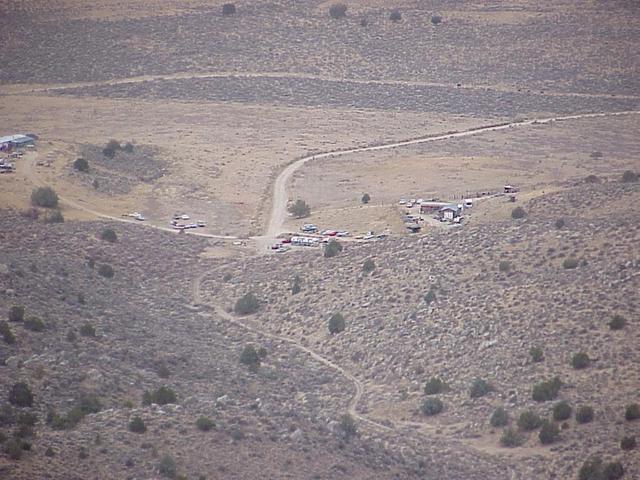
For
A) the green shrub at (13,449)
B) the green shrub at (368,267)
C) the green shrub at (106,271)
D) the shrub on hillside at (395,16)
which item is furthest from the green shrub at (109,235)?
the shrub on hillside at (395,16)

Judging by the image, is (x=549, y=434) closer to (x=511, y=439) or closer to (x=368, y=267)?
(x=511, y=439)

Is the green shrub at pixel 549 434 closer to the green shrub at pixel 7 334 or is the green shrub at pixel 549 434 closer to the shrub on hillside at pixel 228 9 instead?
the green shrub at pixel 7 334

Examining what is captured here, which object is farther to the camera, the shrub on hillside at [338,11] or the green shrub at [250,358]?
the shrub on hillside at [338,11]

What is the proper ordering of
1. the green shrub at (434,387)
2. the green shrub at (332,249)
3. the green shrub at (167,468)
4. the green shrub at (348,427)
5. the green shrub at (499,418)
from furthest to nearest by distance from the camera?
the green shrub at (332,249), the green shrub at (434,387), the green shrub at (499,418), the green shrub at (348,427), the green shrub at (167,468)

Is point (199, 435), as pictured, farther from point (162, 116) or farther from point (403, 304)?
point (162, 116)

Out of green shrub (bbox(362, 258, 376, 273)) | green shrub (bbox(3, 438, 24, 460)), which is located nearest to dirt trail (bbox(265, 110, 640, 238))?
green shrub (bbox(362, 258, 376, 273))

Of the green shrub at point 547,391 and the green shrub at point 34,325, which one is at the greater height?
the green shrub at point 34,325

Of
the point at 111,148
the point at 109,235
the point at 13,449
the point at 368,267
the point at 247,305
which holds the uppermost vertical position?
the point at 111,148

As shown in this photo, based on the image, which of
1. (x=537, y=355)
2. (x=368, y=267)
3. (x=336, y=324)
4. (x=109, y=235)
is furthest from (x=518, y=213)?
(x=109, y=235)

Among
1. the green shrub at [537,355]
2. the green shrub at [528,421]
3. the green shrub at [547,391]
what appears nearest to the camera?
the green shrub at [528,421]
